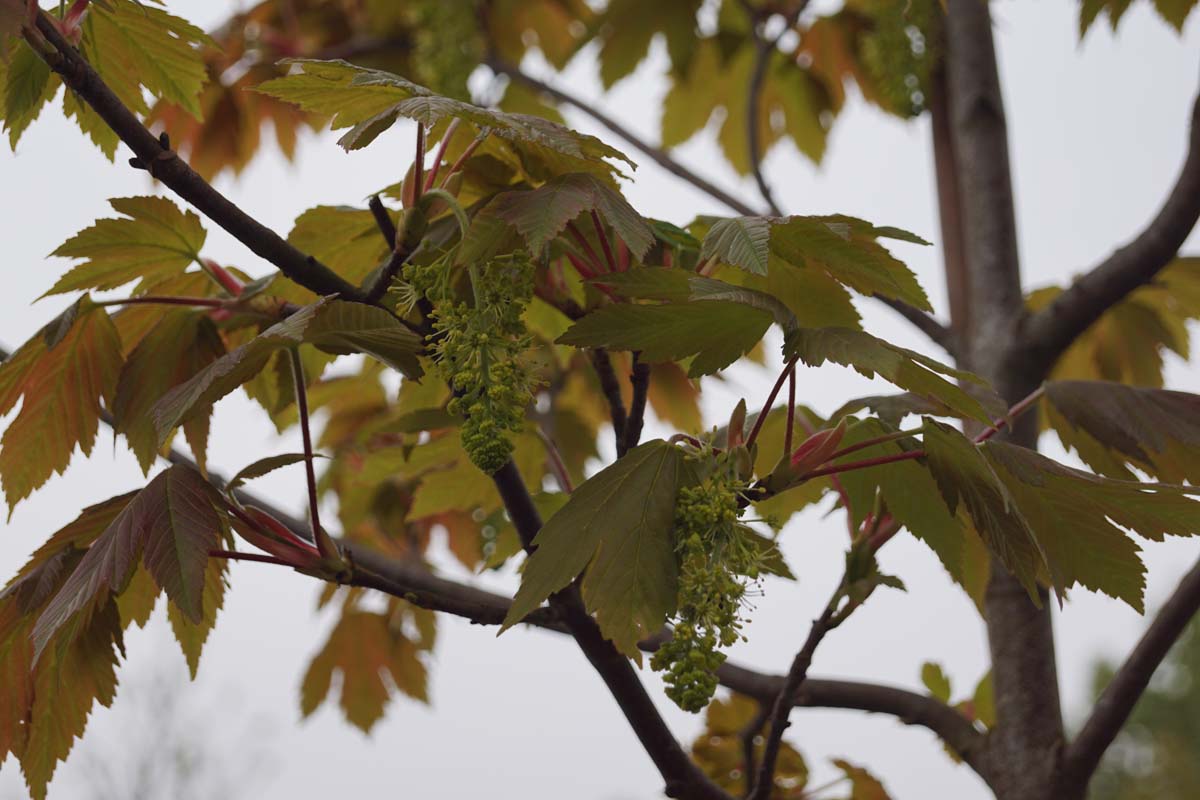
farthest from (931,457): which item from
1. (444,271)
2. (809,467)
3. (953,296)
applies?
(953,296)

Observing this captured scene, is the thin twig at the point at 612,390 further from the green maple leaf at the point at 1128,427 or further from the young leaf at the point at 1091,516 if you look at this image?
the green maple leaf at the point at 1128,427

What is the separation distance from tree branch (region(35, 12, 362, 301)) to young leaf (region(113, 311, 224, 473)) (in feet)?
0.55

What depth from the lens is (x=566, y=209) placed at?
729 millimetres

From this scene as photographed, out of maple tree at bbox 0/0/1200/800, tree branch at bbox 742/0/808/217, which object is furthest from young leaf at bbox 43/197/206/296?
tree branch at bbox 742/0/808/217

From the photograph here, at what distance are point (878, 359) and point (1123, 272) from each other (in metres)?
0.74

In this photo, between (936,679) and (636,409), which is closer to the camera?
(636,409)

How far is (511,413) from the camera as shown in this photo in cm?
72

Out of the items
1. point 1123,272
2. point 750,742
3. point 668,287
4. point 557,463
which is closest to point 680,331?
point 668,287

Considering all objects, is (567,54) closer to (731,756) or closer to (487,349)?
(731,756)

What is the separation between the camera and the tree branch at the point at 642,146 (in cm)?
161

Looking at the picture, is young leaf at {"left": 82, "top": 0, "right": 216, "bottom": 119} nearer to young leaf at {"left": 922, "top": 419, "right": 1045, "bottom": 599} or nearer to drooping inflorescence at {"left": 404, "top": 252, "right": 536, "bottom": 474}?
drooping inflorescence at {"left": 404, "top": 252, "right": 536, "bottom": 474}

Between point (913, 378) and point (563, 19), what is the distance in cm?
211

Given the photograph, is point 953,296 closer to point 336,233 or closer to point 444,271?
point 336,233

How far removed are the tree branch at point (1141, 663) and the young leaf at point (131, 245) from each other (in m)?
0.86
